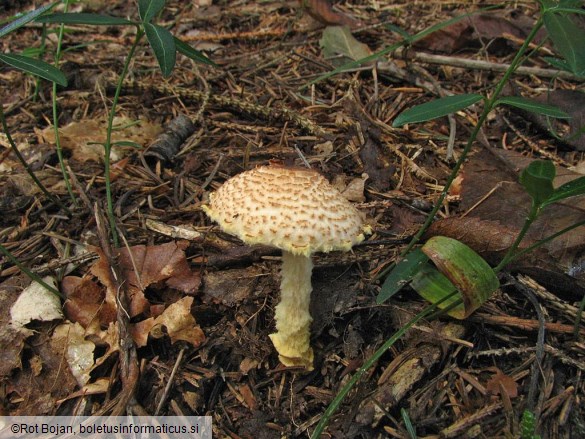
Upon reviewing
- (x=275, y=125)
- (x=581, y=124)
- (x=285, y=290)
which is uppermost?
(x=581, y=124)

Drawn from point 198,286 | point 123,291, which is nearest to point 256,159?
point 198,286

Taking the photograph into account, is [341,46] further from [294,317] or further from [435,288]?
[294,317]

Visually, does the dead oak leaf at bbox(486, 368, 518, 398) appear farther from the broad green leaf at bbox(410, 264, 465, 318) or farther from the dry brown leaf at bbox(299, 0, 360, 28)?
the dry brown leaf at bbox(299, 0, 360, 28)

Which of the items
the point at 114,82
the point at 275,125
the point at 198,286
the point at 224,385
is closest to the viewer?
the point at 224,385

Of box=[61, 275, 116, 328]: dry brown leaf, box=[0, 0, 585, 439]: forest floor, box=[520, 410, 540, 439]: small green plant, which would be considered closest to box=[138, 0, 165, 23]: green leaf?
box=[0, 0, 585, 439]: forest floor

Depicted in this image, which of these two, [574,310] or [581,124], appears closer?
[574,310]

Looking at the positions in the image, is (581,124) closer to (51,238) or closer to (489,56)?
(489,56)
